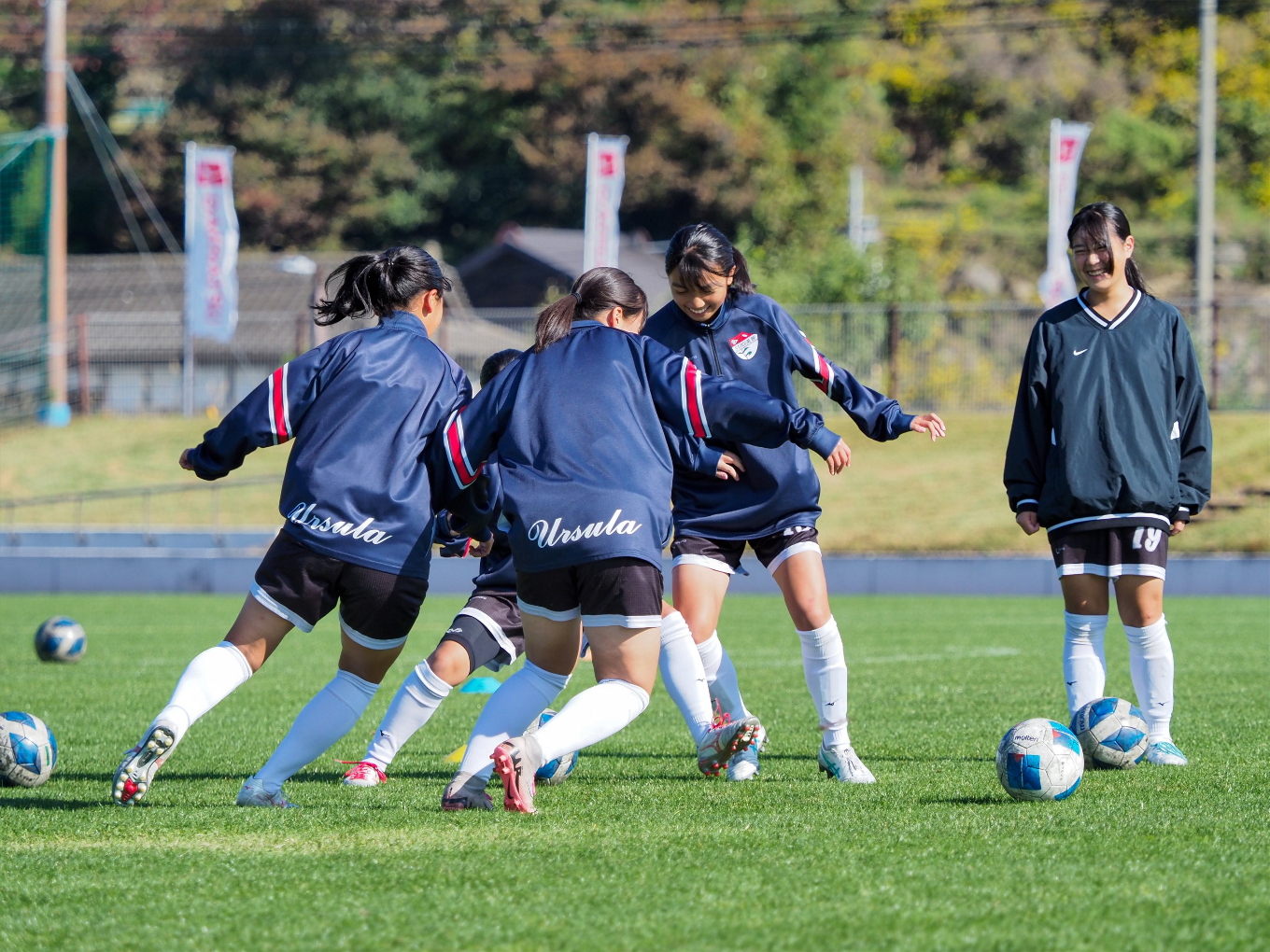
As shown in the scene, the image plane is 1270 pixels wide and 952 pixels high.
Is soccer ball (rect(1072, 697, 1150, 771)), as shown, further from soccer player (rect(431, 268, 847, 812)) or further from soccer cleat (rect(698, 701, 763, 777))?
soccer player (rect(431, 268, 847, 812))

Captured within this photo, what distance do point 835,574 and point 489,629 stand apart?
491 inches

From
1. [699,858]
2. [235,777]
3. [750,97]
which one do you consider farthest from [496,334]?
[699,858]

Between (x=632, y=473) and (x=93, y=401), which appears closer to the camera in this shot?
(x=632, y=473)

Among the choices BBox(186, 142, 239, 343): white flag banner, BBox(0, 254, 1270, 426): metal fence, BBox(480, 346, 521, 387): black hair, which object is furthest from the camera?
BBox(186, 142, 239, 343): white flag banner

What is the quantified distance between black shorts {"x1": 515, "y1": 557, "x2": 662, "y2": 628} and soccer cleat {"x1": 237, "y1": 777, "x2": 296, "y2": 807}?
3.50 ft

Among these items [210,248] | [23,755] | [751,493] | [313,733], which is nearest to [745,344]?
[751,493]

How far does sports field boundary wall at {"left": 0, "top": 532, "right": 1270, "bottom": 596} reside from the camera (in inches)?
658

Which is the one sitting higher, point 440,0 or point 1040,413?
point 440,0

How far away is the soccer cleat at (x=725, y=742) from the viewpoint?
482 centimetres

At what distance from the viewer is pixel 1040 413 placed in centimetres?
566

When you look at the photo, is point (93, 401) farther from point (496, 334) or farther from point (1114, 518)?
point (1114, 518)

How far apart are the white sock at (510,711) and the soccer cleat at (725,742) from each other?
555mm

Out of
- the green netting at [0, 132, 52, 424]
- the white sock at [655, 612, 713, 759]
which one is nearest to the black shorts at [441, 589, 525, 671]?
the white sock at [655, 612, 713, 759]

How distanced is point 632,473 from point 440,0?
Result: 4111 centimetres
